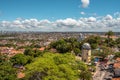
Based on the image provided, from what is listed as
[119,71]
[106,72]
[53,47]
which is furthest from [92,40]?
[119,71]

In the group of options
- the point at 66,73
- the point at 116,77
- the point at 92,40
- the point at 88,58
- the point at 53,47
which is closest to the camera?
the point at 66,73

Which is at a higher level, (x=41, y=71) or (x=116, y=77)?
(x=41, y=71)

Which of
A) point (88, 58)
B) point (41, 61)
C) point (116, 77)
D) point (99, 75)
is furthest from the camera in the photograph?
point (88, 58)

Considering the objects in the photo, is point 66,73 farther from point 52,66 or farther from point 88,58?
point 88,58

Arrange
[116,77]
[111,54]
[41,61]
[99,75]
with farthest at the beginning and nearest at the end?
[111,54] < [99,75] < [116,77] < [41,61]

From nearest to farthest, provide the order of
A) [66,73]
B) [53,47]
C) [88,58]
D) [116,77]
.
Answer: [66,73] → [116,77] → [88,58] → [53,47]

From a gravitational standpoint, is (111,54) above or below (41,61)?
below

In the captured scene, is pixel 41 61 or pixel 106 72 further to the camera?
pixel 106 72

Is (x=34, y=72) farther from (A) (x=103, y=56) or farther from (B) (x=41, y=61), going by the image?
(A) (x=103, y=56)

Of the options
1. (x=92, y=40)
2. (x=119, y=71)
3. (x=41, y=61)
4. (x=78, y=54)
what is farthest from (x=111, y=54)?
(x=41, y=61)
